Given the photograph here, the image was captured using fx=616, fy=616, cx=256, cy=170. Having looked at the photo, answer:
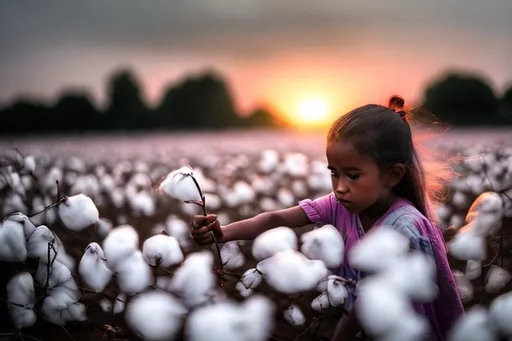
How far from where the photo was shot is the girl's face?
1.70 metres

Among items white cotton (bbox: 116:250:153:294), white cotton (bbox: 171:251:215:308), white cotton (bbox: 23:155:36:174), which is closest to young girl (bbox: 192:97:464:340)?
white cotton (bbox: 116:250:153:294)

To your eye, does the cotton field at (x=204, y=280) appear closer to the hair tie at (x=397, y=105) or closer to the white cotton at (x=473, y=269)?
the white cotton at (x=473, y=269)

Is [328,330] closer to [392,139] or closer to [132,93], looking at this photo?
[392,139]

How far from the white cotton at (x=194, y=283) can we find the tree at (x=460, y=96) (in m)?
29.6

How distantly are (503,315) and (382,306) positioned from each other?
9.0 inches

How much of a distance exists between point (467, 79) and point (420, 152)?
36.2m

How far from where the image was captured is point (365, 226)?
1894 millimetres

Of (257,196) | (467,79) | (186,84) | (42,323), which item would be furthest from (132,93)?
(42,323)

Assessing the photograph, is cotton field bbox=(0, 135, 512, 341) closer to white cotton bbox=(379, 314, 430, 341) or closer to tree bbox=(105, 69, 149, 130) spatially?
white cotton bbox=(379, 314, 430, 341)

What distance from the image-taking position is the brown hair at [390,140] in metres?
1.73

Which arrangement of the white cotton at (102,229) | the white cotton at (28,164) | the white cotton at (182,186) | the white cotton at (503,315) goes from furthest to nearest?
the white cotton at (102,229) < the white cotton at (28,164) < the white cotton at (182,186) < the white cotton at (503,315)

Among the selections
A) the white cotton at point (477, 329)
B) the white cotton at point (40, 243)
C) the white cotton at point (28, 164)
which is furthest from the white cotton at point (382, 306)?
the white cotton at point (28, 164)

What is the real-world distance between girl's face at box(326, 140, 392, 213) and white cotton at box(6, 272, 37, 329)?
0.87 metres

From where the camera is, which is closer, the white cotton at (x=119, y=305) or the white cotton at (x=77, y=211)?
the white cotton at (x=77, y=211)
